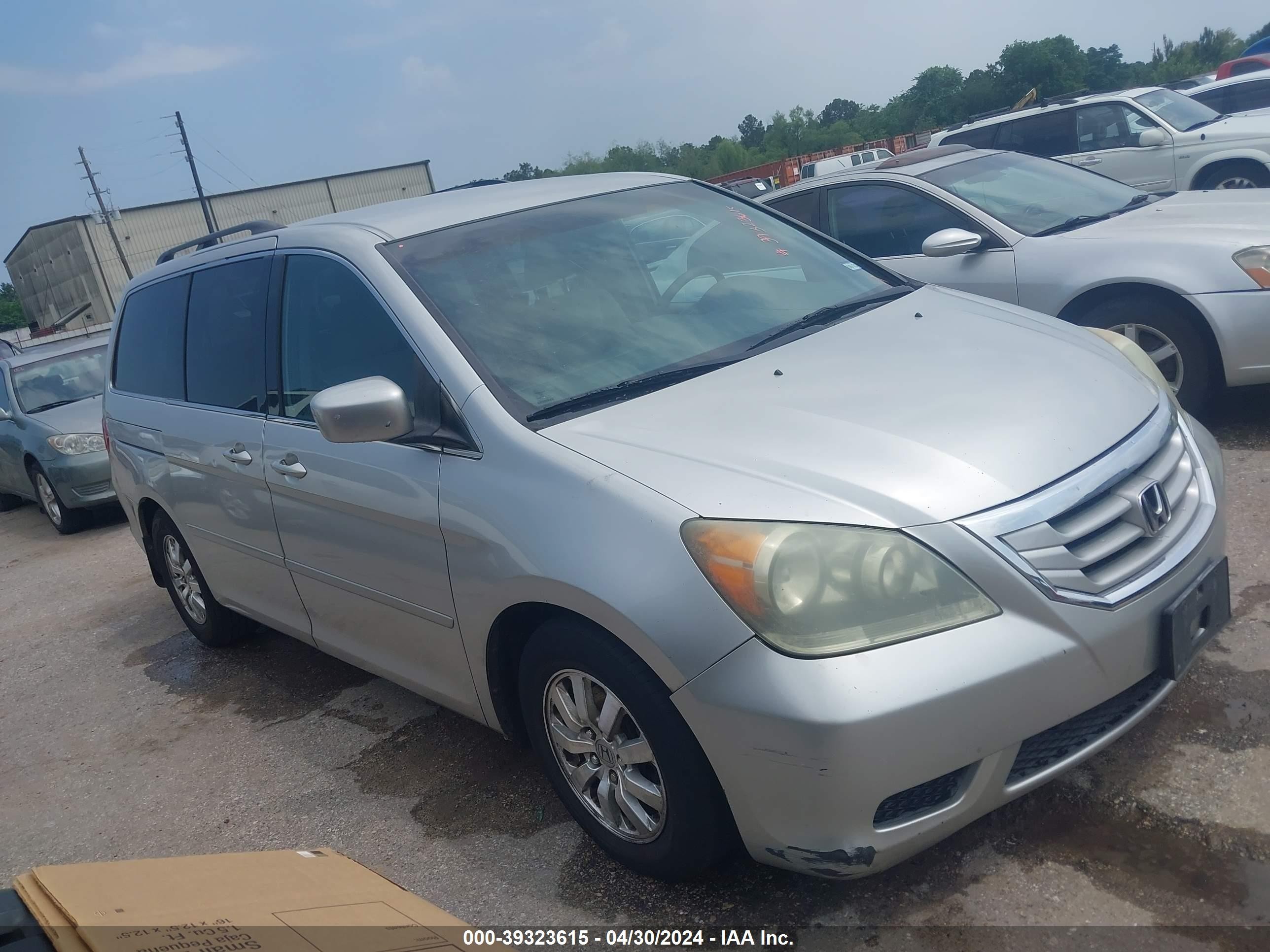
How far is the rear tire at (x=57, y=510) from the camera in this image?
9438mm

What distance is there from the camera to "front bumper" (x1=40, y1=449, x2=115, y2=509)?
360 inches

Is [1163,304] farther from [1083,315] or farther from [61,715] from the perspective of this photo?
[61,715]

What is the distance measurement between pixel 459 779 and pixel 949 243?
3.28m

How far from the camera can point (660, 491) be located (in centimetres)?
246

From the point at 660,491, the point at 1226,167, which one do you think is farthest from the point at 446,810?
the point at 1226,167

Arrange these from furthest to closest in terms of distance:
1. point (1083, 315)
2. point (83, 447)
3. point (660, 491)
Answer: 1. point (83, 447)
2. point (1083, 315)
3. point (660, 491)

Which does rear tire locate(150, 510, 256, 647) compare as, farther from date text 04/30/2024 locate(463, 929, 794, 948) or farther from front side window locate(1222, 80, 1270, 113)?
front side window locate(1222, 80, 1270, 113)

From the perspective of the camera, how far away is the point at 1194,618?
254 cm

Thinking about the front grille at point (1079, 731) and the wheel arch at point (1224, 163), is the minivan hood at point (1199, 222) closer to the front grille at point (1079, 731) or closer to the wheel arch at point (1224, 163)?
the front grille at point (1079, 731)

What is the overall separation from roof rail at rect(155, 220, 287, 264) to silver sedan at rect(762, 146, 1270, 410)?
296cm

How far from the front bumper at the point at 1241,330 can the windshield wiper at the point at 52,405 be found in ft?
30.4

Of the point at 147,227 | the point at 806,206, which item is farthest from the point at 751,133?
→ the point at 806,206

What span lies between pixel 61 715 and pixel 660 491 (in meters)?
3.93

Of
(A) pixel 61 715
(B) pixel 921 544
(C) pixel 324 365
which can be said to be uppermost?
(C) pixel 324 365
